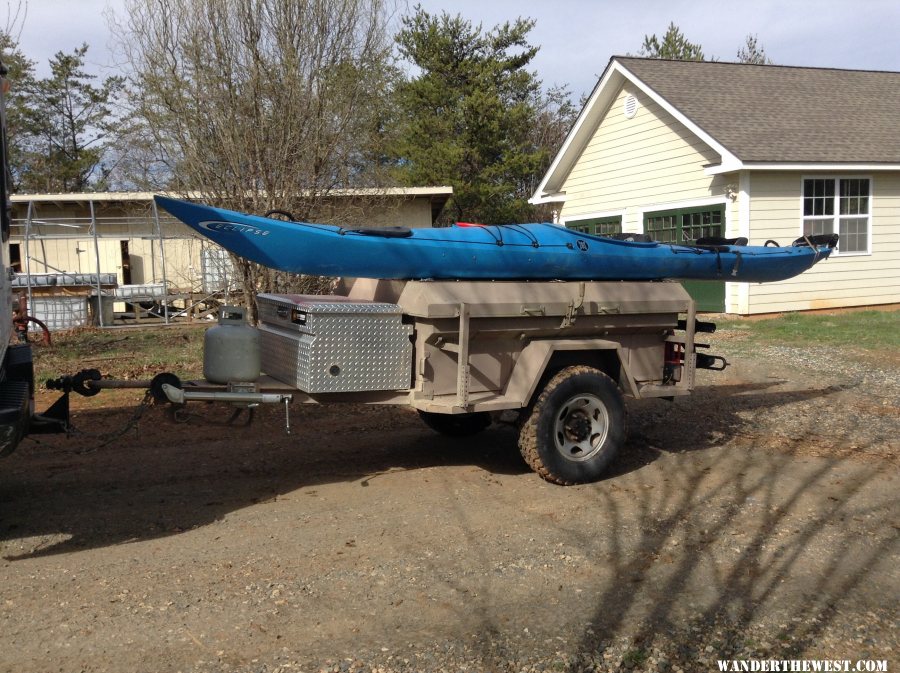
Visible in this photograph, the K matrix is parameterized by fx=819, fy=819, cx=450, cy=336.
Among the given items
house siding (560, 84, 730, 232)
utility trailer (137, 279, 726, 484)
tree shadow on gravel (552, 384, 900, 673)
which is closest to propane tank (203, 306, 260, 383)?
utility trailer (137, 279, 726, 484)

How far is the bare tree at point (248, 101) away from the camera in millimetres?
12508

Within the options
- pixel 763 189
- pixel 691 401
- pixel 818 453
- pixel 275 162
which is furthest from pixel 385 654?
pixel 763 189

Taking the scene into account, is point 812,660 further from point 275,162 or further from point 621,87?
point 621,87

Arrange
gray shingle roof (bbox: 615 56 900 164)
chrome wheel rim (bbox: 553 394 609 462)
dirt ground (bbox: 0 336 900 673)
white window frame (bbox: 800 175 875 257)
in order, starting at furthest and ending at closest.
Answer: white window frame (bbox: 800 175 875 257) < gray shingle roof (bbox: 615 56 900 164) < chrome wheel rim (bbox: 553 394 609 462) < dirt ground (bbox: 0 336 900 673)

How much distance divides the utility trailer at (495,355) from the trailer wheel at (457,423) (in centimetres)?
84

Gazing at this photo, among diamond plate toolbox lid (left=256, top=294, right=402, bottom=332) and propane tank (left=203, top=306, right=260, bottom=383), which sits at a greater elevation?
diamond plate toolbox lid (left=256, top=294, right=402, bottom=332)

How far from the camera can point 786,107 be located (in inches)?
743

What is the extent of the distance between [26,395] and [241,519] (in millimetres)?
1525

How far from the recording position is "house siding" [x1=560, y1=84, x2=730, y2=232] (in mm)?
17672

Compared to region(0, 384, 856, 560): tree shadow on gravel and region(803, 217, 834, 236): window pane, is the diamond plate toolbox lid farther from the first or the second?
region(803, 217, 834, 236): window pane

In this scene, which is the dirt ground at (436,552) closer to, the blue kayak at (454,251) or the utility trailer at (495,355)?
the utility trailer at (495,355)

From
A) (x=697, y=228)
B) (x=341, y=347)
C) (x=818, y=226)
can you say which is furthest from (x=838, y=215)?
(x=341, y=347)

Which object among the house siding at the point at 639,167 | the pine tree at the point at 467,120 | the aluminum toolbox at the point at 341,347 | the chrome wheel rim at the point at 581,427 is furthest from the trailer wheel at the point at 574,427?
the pine tree at the point at 467,120

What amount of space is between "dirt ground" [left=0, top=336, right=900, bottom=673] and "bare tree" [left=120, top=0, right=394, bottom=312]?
5736 mm
